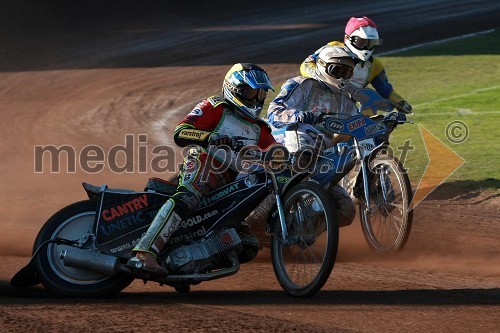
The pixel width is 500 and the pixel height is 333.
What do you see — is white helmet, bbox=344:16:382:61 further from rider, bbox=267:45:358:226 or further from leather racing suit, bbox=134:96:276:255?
leather racing suit, bbox=134:96:276:255

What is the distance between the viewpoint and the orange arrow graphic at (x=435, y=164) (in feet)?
46.1

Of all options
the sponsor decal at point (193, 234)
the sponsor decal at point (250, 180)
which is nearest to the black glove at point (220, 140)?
the sponsor decal at point (250, 180)

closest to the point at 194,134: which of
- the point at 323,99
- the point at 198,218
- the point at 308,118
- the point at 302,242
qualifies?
the point at 198,218

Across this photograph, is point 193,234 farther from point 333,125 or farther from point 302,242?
point 333,125

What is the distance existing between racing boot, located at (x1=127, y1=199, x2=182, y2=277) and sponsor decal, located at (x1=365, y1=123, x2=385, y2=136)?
8.57ft

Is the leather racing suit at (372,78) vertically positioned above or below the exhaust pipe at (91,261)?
above

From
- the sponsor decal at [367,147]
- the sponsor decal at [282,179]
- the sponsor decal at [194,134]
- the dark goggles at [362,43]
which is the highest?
the dark goggles at [362,43]

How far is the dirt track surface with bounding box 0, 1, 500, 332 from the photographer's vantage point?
7.79 m

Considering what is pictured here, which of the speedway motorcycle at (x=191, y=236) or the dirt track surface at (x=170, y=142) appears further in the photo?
the speedway motorcycle at (x=191, y=236)

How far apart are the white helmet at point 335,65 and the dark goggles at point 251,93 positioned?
7.07 ft

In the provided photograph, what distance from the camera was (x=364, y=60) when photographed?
39.9 ft

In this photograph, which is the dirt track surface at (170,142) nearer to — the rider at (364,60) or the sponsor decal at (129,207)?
the sponsor decal at (129,207)

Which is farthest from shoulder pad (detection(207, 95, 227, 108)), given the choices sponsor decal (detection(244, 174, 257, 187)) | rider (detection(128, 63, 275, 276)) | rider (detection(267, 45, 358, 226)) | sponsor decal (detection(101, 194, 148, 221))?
rider (detection(267, 45, 358, 226))

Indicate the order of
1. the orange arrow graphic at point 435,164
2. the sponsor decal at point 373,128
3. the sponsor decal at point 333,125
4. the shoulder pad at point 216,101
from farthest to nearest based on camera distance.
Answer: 1. the orange arrow graphic at point 435,164
2. the sponsor decal at point 373,128
3. the sponsor decal at point 333,125
4. the shoulder pad at point 216,101
